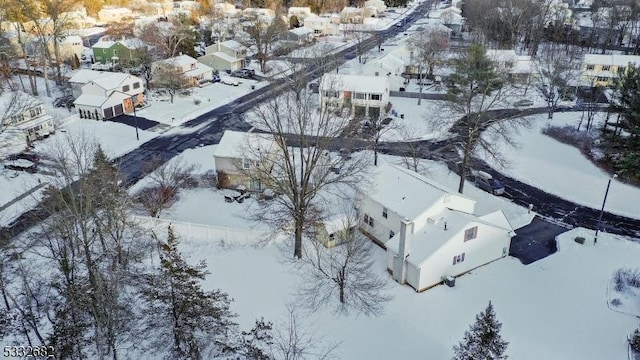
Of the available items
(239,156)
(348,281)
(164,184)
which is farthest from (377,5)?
(348,281)

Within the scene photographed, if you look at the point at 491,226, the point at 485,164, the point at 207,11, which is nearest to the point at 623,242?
the point at 491,226

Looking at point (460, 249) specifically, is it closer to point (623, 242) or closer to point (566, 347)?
point (566, 347)

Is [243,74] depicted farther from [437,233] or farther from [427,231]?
[437,233]

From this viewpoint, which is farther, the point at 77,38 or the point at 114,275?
the point at 77,38

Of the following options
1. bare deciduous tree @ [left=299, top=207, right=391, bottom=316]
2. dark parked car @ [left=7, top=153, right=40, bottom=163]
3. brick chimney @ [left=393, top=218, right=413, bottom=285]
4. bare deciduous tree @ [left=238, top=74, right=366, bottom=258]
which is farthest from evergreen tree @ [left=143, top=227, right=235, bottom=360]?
dark parked car @ [left=7, top=153, right=40, bottom=163]

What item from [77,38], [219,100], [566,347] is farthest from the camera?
[77,38]

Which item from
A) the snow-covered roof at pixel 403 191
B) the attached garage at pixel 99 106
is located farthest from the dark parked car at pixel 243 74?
the snow-covered roof at pixel 403 191
